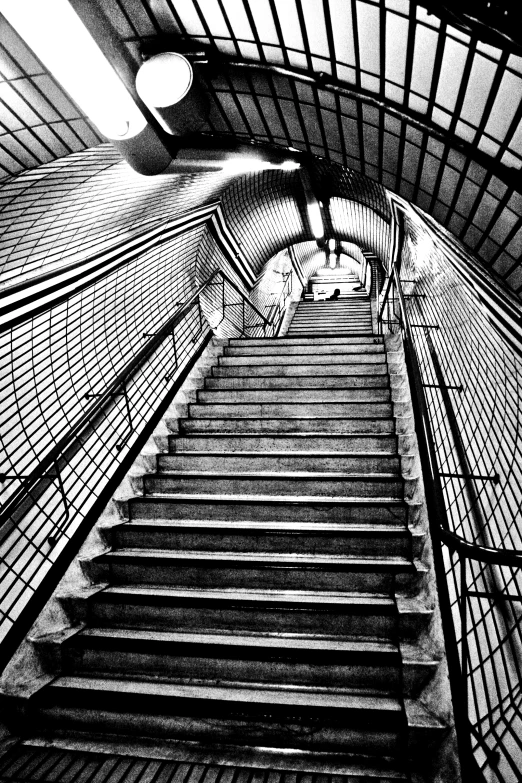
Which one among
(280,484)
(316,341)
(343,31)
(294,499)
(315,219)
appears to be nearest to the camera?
(343,31)

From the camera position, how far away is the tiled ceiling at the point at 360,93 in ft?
4.97

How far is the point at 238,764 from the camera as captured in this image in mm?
1506

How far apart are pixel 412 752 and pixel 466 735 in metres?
0.25

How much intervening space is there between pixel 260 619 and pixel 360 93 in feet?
8.12

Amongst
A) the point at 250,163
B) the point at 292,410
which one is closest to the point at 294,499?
the point at 292,410

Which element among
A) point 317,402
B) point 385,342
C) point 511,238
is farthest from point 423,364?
point 511,238

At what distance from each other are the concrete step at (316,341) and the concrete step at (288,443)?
1623mm

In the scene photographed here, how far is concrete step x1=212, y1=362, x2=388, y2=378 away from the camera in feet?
12.7

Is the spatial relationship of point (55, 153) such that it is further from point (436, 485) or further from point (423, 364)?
point (423, 364)

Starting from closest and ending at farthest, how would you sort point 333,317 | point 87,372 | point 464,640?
point 464,640, point 87,372, point 333,317

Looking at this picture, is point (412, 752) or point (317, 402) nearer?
point (412, 752)

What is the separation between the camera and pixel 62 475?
11.4 feet

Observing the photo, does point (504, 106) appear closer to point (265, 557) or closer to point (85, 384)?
point (265, 557)

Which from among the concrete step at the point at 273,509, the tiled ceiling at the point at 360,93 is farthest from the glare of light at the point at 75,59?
the concrete step at the point at 273,509
